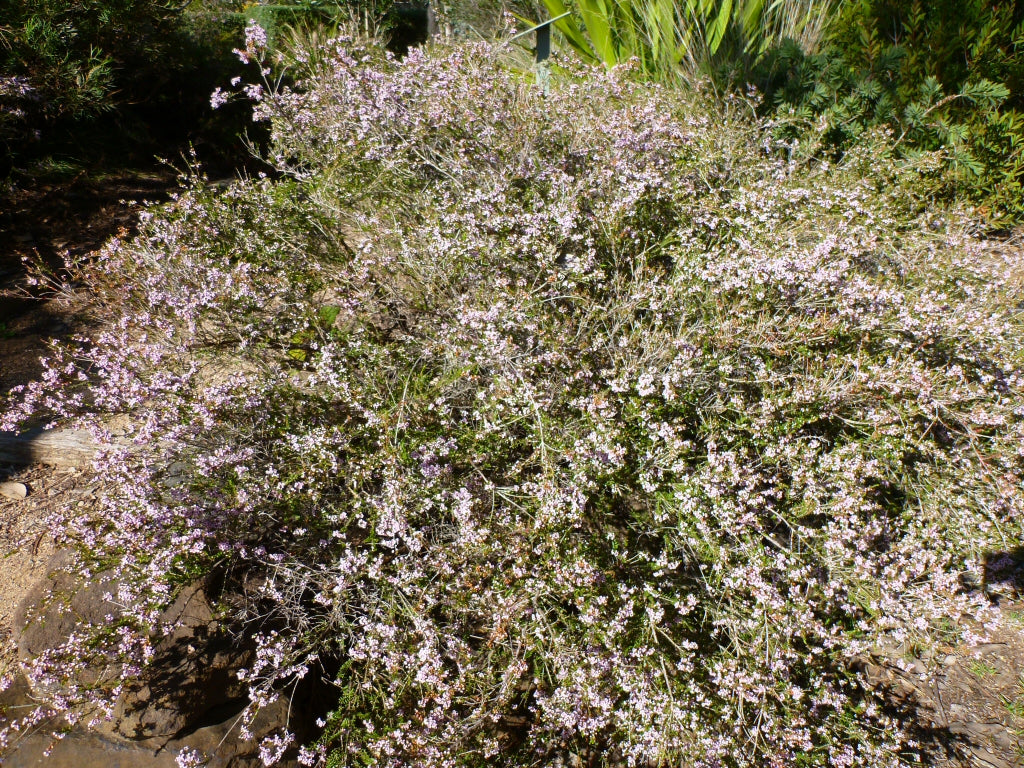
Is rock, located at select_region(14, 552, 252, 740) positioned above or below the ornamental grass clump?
below

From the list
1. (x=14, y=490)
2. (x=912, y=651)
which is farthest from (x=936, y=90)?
(x=14, y=490)

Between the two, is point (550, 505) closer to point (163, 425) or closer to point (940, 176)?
point (163, 425)

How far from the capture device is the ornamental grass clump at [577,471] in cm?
254

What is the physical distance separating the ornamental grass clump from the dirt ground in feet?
0.60

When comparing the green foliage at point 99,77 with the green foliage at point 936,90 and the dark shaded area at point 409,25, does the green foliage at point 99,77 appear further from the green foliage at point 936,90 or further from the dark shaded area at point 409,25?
the green foliage at point 936,90

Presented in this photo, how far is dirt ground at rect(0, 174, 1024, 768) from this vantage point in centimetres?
288

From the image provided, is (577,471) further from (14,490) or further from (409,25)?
(409,25)

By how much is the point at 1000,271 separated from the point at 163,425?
A: 4.38 metres

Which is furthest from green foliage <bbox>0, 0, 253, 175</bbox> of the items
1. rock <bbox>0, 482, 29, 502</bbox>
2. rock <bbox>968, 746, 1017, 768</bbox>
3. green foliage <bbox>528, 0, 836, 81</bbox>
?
rock <bbox>968, 746, 1017, 768</bbox>

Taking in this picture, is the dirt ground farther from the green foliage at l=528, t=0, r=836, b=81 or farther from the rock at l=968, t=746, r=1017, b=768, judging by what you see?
the green foliage at l=528, t=0, r=836, b=81

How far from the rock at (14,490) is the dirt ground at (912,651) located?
3 cm

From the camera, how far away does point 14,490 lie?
375 centimetres

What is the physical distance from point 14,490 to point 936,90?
6981 mm

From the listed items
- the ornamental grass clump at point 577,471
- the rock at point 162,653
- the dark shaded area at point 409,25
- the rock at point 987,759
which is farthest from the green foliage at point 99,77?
the rock at point 987,759
